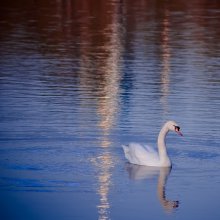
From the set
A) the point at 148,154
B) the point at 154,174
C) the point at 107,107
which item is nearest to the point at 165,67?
the point at 107,107

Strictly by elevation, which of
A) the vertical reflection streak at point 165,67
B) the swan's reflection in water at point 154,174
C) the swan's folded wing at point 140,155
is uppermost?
the swan's folded wing at point 140,155

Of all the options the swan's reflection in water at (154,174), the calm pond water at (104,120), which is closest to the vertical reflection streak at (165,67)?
the calm pond water at (104,120)

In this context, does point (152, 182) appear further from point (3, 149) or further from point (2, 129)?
point (2, 129)

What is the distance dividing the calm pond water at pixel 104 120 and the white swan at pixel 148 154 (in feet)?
0.51

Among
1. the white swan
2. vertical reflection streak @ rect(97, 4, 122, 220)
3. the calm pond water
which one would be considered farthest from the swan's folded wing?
vertical reflection streak @ rect(97, 4, 122, 220)

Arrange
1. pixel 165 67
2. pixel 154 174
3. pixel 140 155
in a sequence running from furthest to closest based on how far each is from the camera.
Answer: pixel 165 67
pixel 140 155
pixel 154 174

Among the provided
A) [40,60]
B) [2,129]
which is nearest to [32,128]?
[2,129]

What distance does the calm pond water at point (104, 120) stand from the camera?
45.3 ft

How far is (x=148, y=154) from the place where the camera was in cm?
1588

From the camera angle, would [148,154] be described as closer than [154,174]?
No

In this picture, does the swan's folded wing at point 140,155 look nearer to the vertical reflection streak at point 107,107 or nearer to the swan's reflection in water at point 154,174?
the swan's reflection in water at point 154,174

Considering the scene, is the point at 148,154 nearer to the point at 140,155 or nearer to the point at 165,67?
the point at 140,155

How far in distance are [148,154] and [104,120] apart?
3.29 meters

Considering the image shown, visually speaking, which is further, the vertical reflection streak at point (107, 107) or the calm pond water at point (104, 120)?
the vertical reflection streak at point (107, 107)
